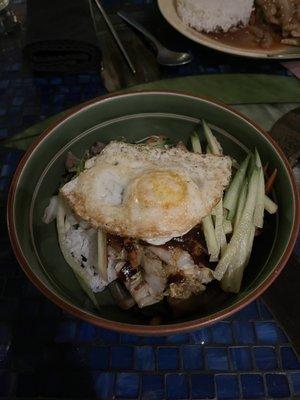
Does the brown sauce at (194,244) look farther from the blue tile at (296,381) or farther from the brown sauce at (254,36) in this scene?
the brown sauce at (254,36)

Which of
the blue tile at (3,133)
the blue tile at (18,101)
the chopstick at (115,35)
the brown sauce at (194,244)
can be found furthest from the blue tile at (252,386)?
the blue tile at (18,101)

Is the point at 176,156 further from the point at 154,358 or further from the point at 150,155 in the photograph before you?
the point at 154,358

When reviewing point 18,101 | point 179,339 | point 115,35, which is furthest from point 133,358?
point 115,35

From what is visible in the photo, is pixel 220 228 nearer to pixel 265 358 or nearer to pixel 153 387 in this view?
pixel 265 358

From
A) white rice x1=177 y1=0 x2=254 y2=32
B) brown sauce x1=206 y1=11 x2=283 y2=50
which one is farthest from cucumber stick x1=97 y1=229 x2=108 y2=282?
white rice x1=177 y1=0 x2=254 y2=32

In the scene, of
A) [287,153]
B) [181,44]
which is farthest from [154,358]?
[181,44]

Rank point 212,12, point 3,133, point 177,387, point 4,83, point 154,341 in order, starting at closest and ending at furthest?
point 177,387, point 154,341, point 3,133, point 4,83, point 212,12
